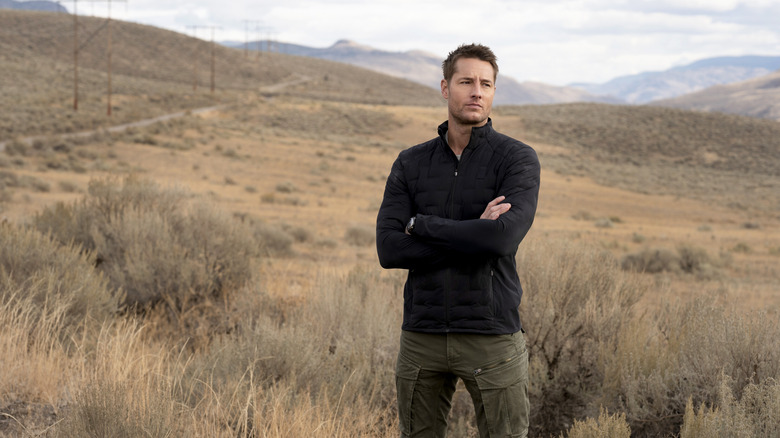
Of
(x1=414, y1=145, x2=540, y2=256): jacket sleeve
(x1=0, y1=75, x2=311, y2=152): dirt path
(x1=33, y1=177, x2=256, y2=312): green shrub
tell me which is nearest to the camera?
(x1=414, y1=145, x2=540, y2=256): jacket sleeve

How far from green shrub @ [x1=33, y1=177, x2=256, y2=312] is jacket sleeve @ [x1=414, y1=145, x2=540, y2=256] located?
491cm

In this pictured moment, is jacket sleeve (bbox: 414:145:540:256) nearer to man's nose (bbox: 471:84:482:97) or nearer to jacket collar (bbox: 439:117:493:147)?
jacket collar (bbox: 439:117:493:147)

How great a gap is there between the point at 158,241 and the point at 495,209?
5640mm

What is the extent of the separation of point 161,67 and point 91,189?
75.7m

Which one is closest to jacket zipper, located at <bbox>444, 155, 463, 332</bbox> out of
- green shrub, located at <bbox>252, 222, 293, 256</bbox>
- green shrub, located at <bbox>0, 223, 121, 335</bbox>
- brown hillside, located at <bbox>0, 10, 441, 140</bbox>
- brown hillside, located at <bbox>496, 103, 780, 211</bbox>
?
green shrub, located at <bbox>0, 223, 121, 335</bbox>

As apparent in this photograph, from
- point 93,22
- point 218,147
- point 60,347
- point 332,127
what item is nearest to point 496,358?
point 60,347

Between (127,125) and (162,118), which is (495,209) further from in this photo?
(162,118)

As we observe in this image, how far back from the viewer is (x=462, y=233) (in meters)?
2.68

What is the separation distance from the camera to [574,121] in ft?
211

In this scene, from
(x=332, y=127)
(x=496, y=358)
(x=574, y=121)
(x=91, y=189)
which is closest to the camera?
(x=496, y=358)

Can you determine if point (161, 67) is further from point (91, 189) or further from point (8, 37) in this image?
point (91, 189)

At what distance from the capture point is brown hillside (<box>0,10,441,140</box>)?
3888cm

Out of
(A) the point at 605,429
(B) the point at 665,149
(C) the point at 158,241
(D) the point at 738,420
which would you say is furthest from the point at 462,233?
(B) the point at 665,149

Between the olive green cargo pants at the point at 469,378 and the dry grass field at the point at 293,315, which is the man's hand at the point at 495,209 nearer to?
the olive green cargo pants at the point at 469,378
